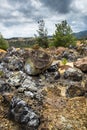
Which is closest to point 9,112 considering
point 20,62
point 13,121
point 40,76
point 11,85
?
point 13,121

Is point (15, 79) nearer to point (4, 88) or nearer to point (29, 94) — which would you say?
point (4, 88)

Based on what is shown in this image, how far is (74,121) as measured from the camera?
42.7 feet

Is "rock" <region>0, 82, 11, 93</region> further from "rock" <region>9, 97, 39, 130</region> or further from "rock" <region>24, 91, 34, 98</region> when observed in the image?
"rock" <region>9, 97, 39, 130</region>

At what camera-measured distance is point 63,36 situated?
7006 cm

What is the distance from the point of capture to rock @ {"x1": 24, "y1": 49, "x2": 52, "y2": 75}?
2012 centimetres

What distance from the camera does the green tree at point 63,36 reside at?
226 ft

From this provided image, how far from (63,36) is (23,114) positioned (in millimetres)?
57996

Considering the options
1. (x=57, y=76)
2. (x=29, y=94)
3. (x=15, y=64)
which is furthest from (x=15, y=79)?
(x=15, y=64)

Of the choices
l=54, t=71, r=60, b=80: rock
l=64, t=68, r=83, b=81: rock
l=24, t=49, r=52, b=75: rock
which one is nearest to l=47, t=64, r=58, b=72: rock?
l=24, t=49, r=52, b=75: rock

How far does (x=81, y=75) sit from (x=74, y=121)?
7.00 metres

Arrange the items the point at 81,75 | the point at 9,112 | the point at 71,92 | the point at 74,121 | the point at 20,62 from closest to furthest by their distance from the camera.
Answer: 1. the point at 74,121
2. the point at 9,112
3. the point at 71,92
4. the point at 81,75
5. the point at 20,62

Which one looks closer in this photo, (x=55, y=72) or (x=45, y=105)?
(x=45, y=105)

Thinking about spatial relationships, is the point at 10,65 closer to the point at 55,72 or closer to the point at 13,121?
the point at 55,72

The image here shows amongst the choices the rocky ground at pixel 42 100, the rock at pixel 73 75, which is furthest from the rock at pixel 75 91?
the rock at pixel 73 75
